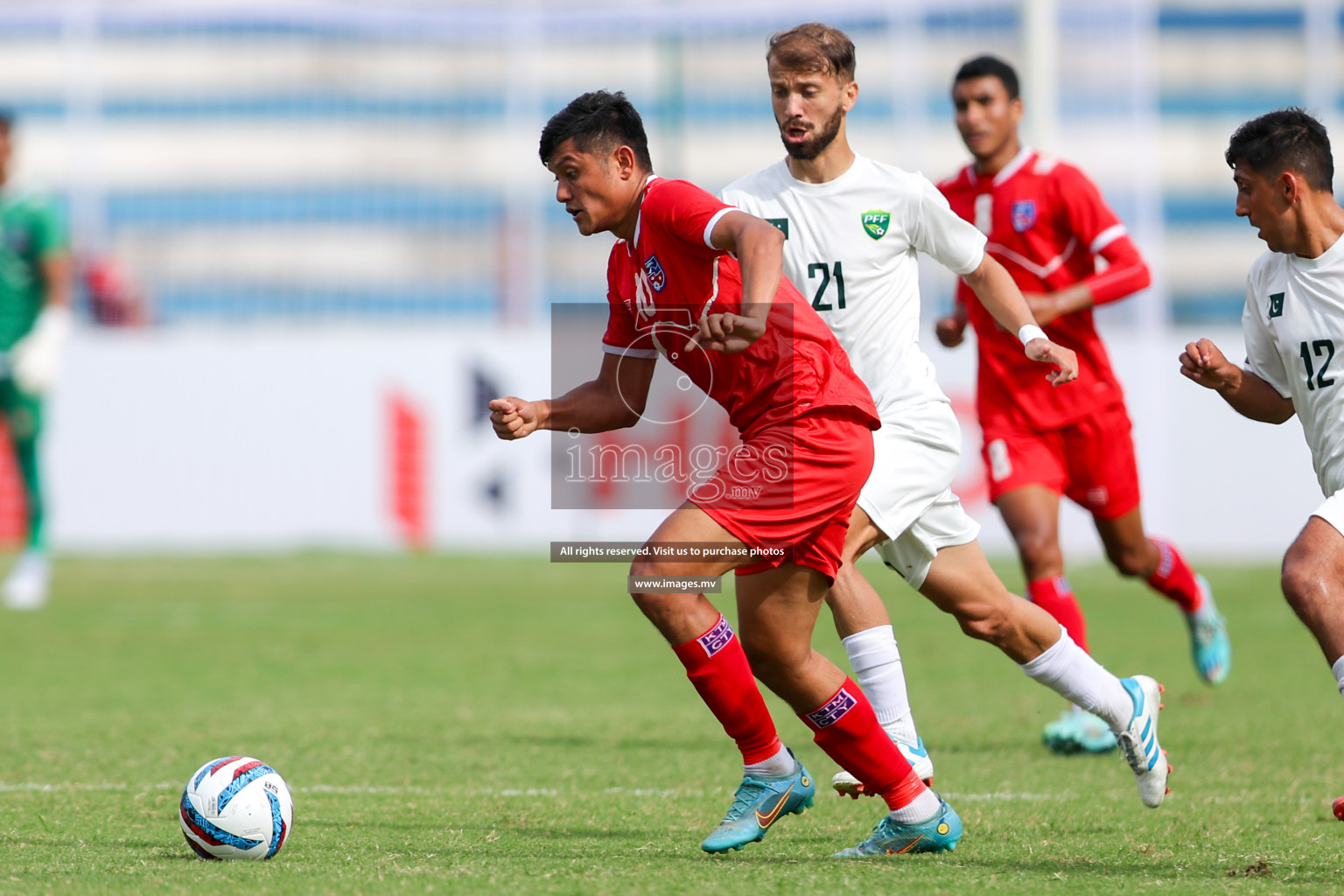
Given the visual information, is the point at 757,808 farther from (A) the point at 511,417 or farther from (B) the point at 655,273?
(B) the point at 655,273

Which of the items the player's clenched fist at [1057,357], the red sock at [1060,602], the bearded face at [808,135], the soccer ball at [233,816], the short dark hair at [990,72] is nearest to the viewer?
the soccer ball at [233,816]

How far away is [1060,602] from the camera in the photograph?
6531 mm

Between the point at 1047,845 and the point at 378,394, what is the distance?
12952mm

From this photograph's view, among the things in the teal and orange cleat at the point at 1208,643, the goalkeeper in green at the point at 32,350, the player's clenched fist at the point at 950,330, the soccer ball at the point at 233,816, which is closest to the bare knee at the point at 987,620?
the player's clenched fist at the point at 950,330

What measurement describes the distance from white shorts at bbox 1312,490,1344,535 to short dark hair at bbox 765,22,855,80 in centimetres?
189

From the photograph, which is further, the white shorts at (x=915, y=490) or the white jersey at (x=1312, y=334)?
the white shorts at (x=915, y=490)

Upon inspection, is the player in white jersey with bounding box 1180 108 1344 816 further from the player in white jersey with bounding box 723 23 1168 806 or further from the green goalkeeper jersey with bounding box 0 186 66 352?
the green goalkeeper jersey with bounding box 0 186 66 352

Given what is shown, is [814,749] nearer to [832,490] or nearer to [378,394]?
[832,490]

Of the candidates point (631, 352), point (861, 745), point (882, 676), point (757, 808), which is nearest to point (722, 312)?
point (631, 352)

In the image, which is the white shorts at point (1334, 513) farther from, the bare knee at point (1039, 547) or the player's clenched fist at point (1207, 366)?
the bare knee at point (1039, 547)

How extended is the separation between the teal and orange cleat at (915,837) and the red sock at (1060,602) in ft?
6.99

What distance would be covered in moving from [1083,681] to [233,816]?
8.10 feet

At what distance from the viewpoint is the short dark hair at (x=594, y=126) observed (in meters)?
4.39

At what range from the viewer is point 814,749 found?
6.54 metres
